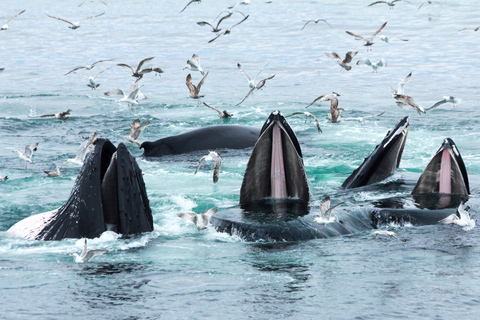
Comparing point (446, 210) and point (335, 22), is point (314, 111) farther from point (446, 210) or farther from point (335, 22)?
point (335, 22)

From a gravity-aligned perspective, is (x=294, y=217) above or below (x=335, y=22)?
below

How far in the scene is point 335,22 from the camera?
4309 centimetres

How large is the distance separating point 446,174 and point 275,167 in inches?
81.4

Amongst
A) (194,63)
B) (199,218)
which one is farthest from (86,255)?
(194,63)

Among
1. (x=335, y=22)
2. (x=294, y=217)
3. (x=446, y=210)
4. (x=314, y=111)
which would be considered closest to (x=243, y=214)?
(x=294, y=217)

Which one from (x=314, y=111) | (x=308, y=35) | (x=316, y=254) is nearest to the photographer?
(x=316, y=254)

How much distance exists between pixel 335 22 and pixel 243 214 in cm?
3589

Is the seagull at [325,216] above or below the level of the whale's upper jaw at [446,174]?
below

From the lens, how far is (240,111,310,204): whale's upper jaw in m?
8.58

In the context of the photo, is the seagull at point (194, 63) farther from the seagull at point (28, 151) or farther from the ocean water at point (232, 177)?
the seagull at point (28, 151)

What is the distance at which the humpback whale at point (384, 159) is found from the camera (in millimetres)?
9781

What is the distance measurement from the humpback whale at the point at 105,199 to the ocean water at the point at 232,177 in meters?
0.14

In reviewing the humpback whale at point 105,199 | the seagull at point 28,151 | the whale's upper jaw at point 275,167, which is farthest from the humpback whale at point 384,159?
the seagull at point 28,151

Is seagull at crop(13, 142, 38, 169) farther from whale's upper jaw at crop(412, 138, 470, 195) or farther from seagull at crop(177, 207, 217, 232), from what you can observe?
whale's upper jaw at crop(412, 138, 470, 195)
